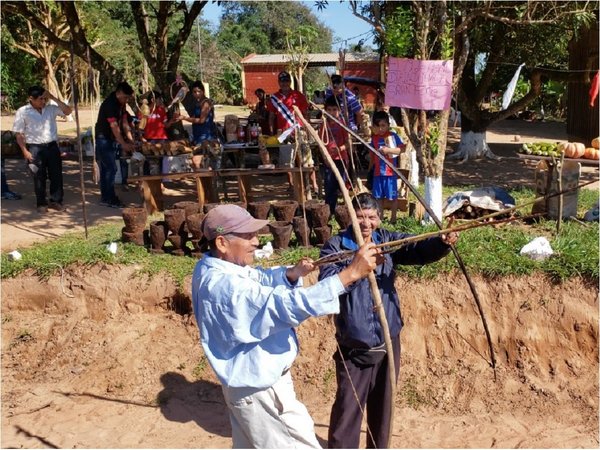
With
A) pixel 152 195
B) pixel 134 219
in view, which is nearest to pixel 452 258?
pixel 134 219

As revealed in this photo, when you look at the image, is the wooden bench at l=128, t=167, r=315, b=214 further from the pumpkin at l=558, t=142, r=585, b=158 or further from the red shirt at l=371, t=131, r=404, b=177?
the pumpkin at l=558, t=142, r=585, b=158

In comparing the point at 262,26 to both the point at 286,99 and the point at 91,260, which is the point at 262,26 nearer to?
the point at 286,99

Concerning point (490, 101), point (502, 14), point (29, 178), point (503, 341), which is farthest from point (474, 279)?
point (490, 101)

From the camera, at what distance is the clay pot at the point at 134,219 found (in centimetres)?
793

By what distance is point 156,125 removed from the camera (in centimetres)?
1116

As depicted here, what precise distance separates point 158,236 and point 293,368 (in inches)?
84.1

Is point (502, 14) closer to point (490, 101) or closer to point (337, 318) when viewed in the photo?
point (337, 318)

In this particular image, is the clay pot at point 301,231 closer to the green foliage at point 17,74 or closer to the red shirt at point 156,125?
the red shirt at point 156,125

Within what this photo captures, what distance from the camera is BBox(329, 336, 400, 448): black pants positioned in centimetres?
432

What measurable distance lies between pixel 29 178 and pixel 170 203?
3.81 meters

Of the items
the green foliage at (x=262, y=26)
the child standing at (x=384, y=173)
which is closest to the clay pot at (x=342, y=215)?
the child standing at (x=384, y=173)

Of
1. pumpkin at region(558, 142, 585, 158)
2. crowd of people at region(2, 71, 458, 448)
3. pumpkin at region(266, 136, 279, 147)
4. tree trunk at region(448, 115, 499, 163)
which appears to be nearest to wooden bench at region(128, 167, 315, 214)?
pumpkin at region(266, 136, 279, 147)

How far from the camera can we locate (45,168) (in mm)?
10289

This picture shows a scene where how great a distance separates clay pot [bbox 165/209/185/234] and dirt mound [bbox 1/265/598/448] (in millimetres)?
635
